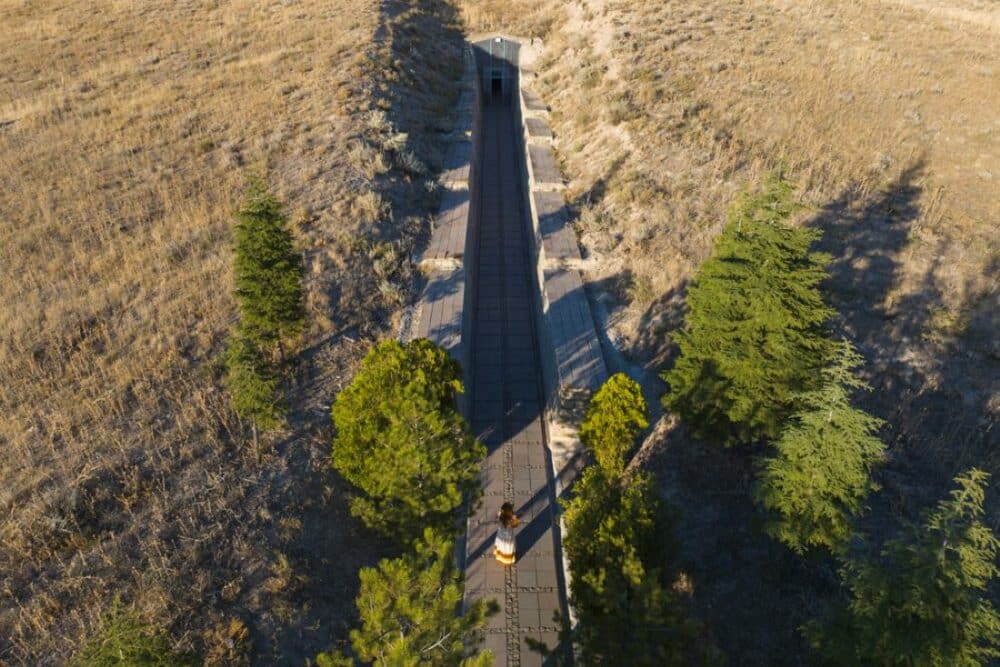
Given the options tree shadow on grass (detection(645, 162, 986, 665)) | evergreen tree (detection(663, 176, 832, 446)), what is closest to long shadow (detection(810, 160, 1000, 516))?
tree shadow on grass (detection(645, 162, 986, 665))

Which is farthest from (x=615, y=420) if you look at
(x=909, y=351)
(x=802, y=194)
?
(x=802, y=194)

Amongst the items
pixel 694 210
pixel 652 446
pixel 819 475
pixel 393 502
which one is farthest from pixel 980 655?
pixel 694 210

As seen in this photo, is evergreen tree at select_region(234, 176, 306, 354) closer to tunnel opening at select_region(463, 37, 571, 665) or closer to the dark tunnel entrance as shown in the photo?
tunnel opening at select_region(463, 37, 571, 665)

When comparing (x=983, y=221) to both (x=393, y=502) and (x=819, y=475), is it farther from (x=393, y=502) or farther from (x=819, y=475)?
(x=393, y=502)

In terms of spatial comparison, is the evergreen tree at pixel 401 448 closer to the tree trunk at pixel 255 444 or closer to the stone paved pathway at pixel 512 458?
the stone paved pathway at pixel 512 458

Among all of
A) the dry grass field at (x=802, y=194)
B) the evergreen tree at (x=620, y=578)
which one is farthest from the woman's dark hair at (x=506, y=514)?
the dry grass field at (x=802, y=194)
